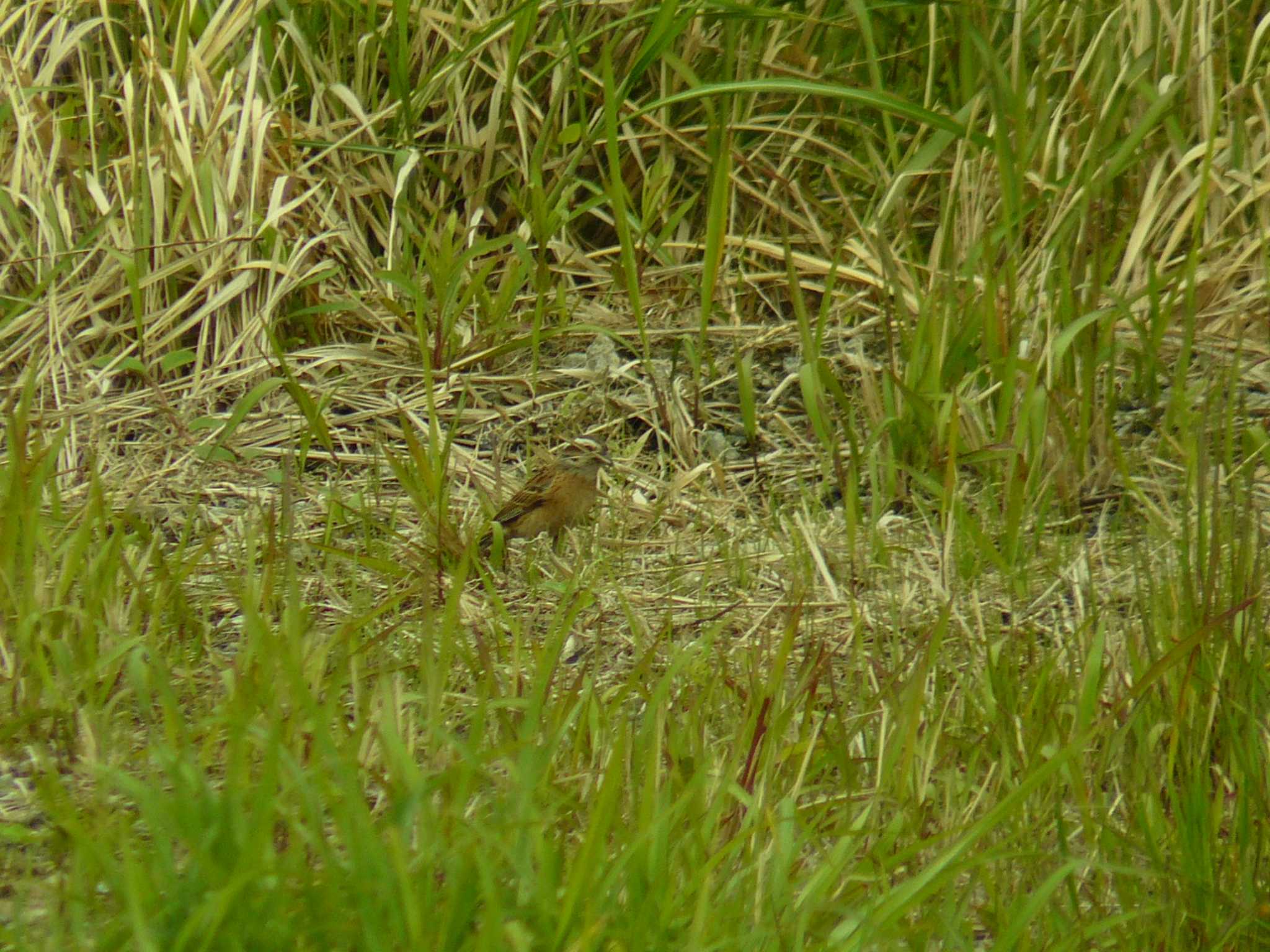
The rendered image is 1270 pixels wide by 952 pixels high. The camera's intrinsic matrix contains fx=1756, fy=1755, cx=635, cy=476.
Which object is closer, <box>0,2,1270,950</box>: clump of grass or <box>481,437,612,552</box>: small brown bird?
<box>0,2,1270,950</box>: clump of grass

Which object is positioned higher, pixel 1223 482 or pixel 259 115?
pixel 259 115

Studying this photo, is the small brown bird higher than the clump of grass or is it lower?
lower

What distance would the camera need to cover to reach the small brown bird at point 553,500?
412 centimetres

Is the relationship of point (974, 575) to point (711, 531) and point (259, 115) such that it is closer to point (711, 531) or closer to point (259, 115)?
point (711, 531)

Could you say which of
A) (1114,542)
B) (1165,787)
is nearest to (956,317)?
(1114,542)

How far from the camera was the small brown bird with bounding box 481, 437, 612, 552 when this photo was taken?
412 cm

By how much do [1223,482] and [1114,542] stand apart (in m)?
0.32

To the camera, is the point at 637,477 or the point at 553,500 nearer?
the point at 553,500

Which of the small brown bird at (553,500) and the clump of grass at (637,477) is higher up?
the clump of grass at (637,477)

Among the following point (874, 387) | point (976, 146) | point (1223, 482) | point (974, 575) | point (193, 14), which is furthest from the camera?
point (193, 14)

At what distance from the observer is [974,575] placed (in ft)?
12.4

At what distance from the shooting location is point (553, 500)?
4.17 meters

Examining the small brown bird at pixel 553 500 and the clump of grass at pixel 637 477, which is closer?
the clump of grass at pixel 637 477

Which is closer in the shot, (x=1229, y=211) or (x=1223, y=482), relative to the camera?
(x=1223, y=482)
